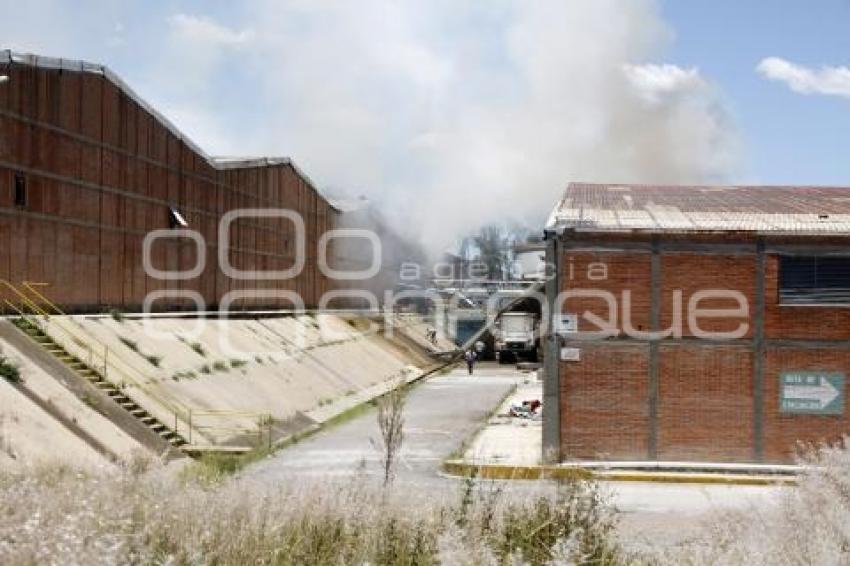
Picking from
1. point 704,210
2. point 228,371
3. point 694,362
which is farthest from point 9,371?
point 704,210

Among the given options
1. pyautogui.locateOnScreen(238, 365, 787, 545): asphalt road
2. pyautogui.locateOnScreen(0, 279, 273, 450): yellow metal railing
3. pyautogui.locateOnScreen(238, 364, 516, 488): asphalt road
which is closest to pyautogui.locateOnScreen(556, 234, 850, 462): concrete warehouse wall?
pyautogui.locateOnScreen(238, 365, 787, 545): asphalt road

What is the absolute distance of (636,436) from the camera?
19484mm

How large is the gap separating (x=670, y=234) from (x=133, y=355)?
1305cm

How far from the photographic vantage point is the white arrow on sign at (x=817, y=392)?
1925 cm

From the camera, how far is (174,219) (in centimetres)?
3262

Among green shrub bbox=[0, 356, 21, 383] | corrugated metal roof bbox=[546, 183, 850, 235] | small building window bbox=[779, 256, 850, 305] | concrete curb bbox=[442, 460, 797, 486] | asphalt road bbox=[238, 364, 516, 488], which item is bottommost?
asphalt road bbox=[238, 364, 516, 488]

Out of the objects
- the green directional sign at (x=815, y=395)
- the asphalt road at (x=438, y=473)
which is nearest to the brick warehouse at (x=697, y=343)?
the green directional sign at (x=815, y=395)

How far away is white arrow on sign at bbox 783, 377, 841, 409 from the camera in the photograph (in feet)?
63.2

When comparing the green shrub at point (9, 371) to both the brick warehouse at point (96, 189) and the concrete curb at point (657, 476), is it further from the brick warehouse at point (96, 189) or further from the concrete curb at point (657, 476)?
the concrete curb at point (657, 476)

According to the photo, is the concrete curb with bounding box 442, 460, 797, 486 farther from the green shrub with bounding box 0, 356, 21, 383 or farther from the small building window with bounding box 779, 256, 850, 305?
the green shrub with bounding box 0, 356, 21, 383

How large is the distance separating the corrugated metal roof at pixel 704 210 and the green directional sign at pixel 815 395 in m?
2.64

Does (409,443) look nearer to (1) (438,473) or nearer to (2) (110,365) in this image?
(1) (438,473)

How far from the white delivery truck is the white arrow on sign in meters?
36.8

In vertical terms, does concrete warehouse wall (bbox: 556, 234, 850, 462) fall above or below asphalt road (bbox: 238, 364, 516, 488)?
above
